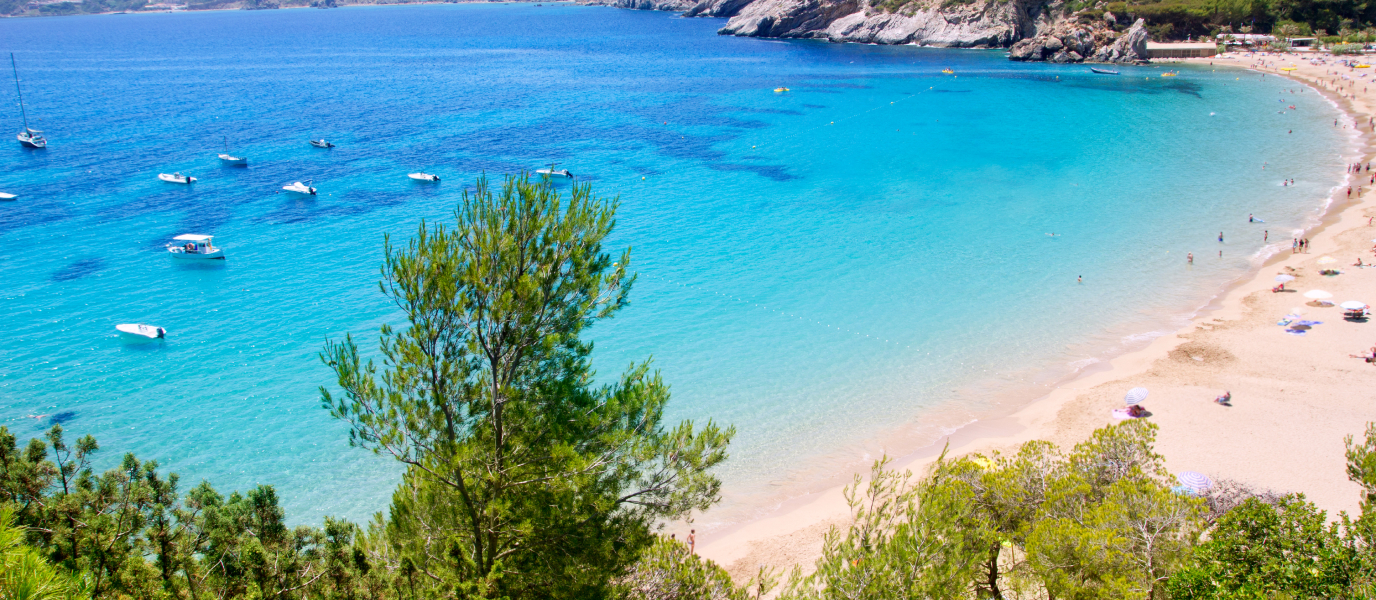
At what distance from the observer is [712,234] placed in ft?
147

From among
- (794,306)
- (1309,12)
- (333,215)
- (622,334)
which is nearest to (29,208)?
(333,215)

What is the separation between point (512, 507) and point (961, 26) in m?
130

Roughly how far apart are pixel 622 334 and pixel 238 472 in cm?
1509

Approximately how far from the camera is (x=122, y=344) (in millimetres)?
31109

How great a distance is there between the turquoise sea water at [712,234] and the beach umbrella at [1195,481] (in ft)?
26.4

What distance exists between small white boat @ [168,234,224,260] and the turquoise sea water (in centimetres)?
98

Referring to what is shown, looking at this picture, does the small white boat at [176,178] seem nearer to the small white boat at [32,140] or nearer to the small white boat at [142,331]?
the small white boat at [32,140]

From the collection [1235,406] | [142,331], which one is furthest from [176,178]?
[1235,406]

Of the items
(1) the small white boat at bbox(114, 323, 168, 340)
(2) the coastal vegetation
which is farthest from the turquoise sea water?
(2) the coastal vegetation

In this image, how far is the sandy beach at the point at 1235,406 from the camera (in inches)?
823

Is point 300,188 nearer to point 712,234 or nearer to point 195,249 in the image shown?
point 195,249

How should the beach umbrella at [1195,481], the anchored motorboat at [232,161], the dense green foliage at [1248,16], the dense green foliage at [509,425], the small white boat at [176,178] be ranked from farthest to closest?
the dense green foliage at [1248,16] < the anchored motorboat at [232,161] < the small white boat at [176,178] < the beach umbrella at [1195,481] < the dense green foliage at [509,425]

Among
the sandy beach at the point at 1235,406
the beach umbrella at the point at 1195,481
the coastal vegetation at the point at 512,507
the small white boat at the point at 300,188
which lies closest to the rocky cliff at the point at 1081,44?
the sandy beach at the point at 1235,406

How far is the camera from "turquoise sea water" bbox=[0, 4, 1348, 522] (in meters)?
26.9
